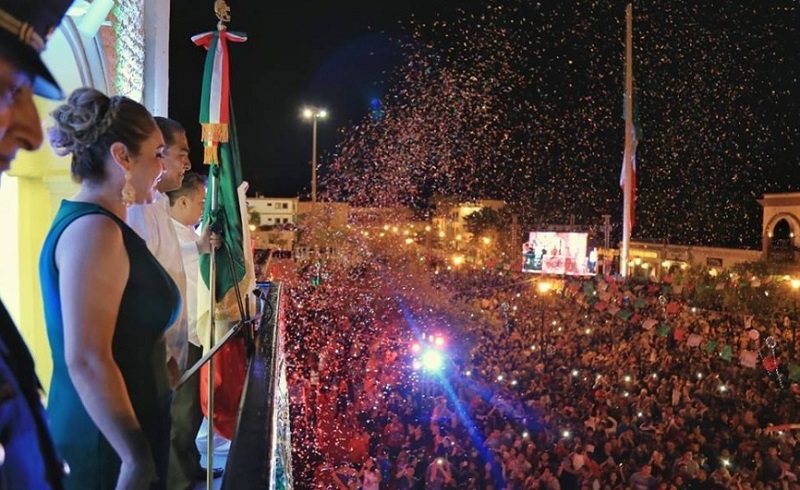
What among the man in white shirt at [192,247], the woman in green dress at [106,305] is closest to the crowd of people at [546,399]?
the man in white shirt at [192,247]

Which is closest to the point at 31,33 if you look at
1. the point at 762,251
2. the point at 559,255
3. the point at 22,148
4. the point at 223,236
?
the point at 22,148

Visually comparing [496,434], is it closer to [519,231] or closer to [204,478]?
[204,478]

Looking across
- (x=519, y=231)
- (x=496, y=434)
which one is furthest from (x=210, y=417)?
(x=519, y=231)

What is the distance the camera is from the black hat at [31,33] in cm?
88

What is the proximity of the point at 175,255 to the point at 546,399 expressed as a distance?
8476 mm

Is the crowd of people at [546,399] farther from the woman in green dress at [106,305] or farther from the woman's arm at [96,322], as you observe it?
the woman's arm at [96,322]

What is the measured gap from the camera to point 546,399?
33.4 ft

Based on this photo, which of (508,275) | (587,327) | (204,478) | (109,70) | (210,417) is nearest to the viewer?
(210,417)

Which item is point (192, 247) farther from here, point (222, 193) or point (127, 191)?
point (127, 191)

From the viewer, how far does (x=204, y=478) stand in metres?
3.32

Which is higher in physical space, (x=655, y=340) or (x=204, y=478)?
(x=204, y=478)

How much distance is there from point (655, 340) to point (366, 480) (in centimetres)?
964

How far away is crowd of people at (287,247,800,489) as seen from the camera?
8.02m

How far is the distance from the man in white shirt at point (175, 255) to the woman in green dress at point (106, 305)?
44 centimetres
